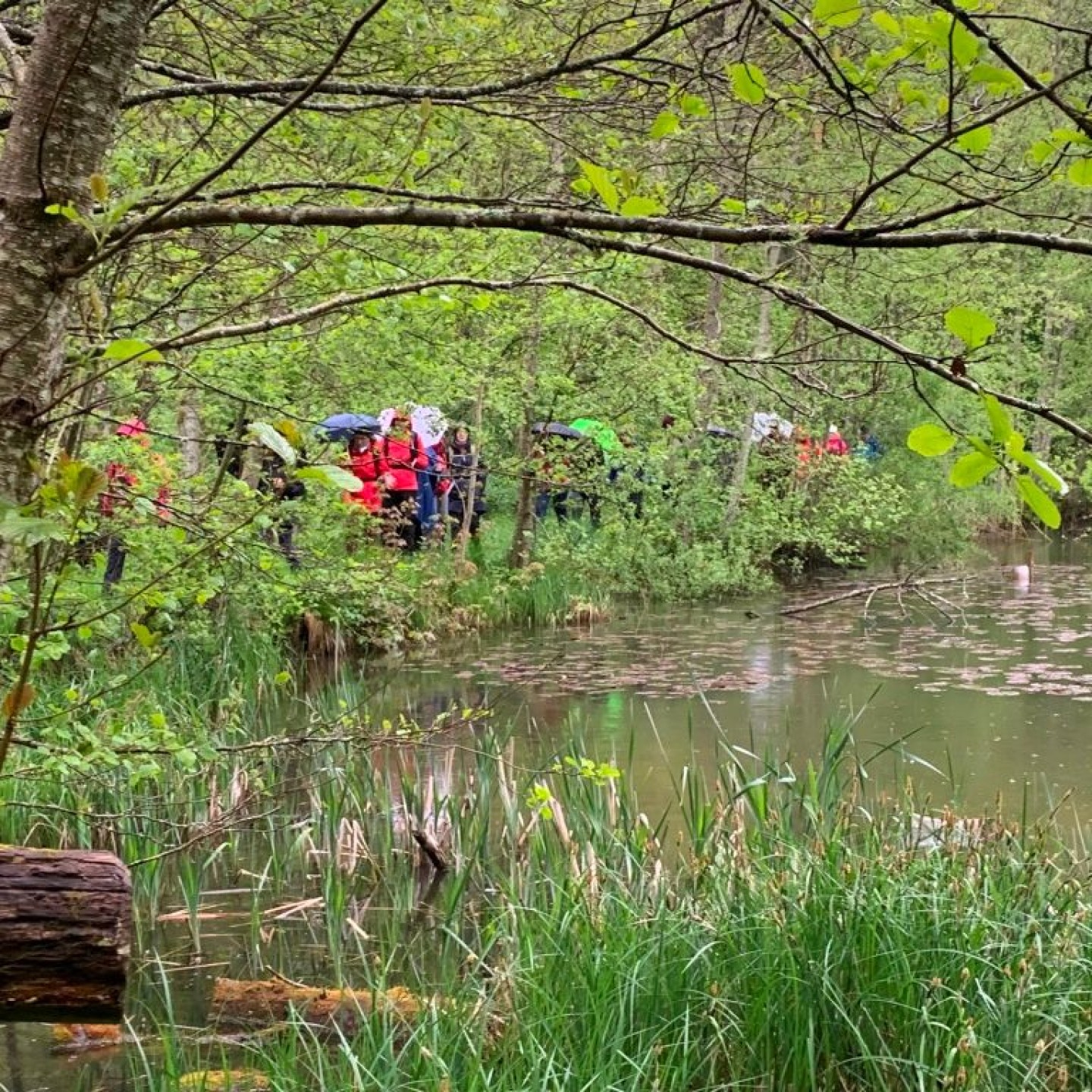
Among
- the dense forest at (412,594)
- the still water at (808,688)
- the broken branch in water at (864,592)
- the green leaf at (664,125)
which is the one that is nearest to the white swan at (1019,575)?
the still water at (808,688)

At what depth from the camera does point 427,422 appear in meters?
9.33

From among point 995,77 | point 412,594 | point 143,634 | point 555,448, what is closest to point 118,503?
point 143,634

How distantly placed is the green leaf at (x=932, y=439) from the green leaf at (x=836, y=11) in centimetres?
55

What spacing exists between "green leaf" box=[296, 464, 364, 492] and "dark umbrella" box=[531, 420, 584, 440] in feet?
40.3

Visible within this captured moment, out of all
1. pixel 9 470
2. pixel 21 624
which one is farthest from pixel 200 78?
pixel 9 470

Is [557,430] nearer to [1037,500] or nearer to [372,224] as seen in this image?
[372,224]

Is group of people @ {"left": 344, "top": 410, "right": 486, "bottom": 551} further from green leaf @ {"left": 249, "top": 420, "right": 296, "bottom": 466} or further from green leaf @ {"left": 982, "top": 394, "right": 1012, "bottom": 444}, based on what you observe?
green leaf @ {"left": 982, "top": 394, "right": 1012, "bottom": 444}

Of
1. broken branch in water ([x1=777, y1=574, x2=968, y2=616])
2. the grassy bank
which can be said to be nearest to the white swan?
the grassy bank

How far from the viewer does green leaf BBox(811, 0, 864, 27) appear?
1495mm

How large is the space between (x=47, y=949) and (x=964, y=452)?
1413mm

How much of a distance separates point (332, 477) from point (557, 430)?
1264cm

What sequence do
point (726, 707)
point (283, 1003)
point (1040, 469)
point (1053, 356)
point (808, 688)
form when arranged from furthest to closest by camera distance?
1. point (1053, 356)
2. point (808, 688)
3. point (726, 707)
4. point (283, 1003)
5. point (1040, 469)

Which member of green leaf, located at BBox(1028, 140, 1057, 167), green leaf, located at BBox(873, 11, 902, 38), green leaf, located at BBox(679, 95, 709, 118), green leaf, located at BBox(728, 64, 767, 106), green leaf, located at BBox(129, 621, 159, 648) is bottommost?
green leaf, located at BBox(129, 621, 159, 648)

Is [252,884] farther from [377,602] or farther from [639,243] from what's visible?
[377,602]
